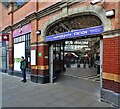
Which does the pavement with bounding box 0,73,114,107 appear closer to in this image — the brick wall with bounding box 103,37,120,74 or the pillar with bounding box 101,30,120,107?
the pillar with bounding box 101,30,120,107

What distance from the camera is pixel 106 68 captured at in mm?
7109

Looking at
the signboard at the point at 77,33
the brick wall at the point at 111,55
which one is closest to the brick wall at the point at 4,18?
the signboard at the point at 77,33

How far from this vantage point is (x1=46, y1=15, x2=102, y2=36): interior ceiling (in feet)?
26.4

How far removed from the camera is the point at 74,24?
30.2ft

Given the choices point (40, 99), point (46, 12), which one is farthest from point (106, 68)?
point (46, 12)

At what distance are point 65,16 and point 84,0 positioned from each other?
140 cm

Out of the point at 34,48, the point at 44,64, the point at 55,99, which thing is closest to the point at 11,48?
the point at 34,48

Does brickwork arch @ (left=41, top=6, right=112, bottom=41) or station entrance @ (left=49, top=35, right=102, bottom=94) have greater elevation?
brickwork arch @ (left=41, top=6, right=112, bottom=41)

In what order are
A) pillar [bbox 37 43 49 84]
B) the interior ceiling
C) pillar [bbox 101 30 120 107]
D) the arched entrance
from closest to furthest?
1. pillar [bbox 101 30 120 107]
2. the arched entrance
3. the interior ceiling
4. pillar [bbox 37 43 49 84]

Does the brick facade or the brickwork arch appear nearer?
the brick facade

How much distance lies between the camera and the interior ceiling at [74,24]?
8.05 m

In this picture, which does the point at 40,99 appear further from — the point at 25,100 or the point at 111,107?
the point at 111,107

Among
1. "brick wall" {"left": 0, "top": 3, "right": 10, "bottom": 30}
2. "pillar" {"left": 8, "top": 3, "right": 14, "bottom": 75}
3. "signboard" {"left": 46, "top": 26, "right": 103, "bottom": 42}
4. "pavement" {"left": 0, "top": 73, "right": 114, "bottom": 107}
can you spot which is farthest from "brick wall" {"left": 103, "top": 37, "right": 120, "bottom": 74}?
"brick wall" {"left": 0, "top": 3, "right": 10, "bottom": 30}

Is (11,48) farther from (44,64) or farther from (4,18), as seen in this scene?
(44,64)
